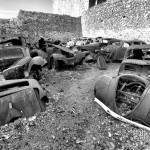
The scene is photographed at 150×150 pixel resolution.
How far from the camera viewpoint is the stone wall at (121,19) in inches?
472

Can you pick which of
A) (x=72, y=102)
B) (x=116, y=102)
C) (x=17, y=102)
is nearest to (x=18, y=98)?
(x=17, y=102)

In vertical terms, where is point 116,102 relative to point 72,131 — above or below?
above

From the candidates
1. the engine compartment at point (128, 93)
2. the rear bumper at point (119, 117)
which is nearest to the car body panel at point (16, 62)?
the rear bumper at point (119, 117)

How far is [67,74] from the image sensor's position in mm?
6648

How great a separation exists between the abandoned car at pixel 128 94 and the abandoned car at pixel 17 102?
59.8 inches

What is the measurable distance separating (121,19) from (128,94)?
40.1ft

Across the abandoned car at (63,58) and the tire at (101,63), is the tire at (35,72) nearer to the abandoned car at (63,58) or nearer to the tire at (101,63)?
the abandoned car at (63,58)

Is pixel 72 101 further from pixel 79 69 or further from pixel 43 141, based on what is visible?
pixel 79 69

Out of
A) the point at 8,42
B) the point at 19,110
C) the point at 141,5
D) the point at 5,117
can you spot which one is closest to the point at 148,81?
the point at 19,110

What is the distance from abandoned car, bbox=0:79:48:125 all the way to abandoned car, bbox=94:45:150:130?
1519 millimetres

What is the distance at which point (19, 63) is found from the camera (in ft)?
16.5

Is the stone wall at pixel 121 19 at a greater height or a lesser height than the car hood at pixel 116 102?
greater

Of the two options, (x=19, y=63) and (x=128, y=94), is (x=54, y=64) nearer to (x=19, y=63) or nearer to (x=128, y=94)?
(x=19, y=63)

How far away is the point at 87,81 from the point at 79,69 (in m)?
1.67
